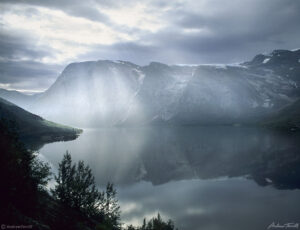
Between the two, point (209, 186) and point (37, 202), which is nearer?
point (37, 202)

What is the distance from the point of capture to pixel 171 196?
3238 inches

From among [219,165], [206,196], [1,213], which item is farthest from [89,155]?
[1,213]

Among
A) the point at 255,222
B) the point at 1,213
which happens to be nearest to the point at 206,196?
the point at 255,222

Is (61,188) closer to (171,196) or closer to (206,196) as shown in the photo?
(171,196)

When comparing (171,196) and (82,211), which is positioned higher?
(171,196)

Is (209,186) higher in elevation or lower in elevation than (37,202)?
higher

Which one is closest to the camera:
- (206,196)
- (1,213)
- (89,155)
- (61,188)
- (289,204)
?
(1,213)

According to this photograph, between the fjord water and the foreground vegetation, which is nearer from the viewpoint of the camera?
the foreground vegetation

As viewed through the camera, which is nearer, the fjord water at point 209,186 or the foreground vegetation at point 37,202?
the foreground vegetation at point 37,202

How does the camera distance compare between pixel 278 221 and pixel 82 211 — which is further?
pixel 278 221

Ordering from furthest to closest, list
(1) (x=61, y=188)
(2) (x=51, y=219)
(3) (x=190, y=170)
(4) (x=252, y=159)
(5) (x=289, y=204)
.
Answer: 1. (4) (x=252, y=159)
2. (3) (x=190, y=170)
3. (5) (x=289, y=204)
4. (1) (x=61, y=188)
5. (2) (x=51, y=219)

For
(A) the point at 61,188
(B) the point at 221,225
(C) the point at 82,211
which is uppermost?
(A) the point at 61,188

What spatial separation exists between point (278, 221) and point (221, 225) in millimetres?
14521

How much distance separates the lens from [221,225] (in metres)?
58.1
